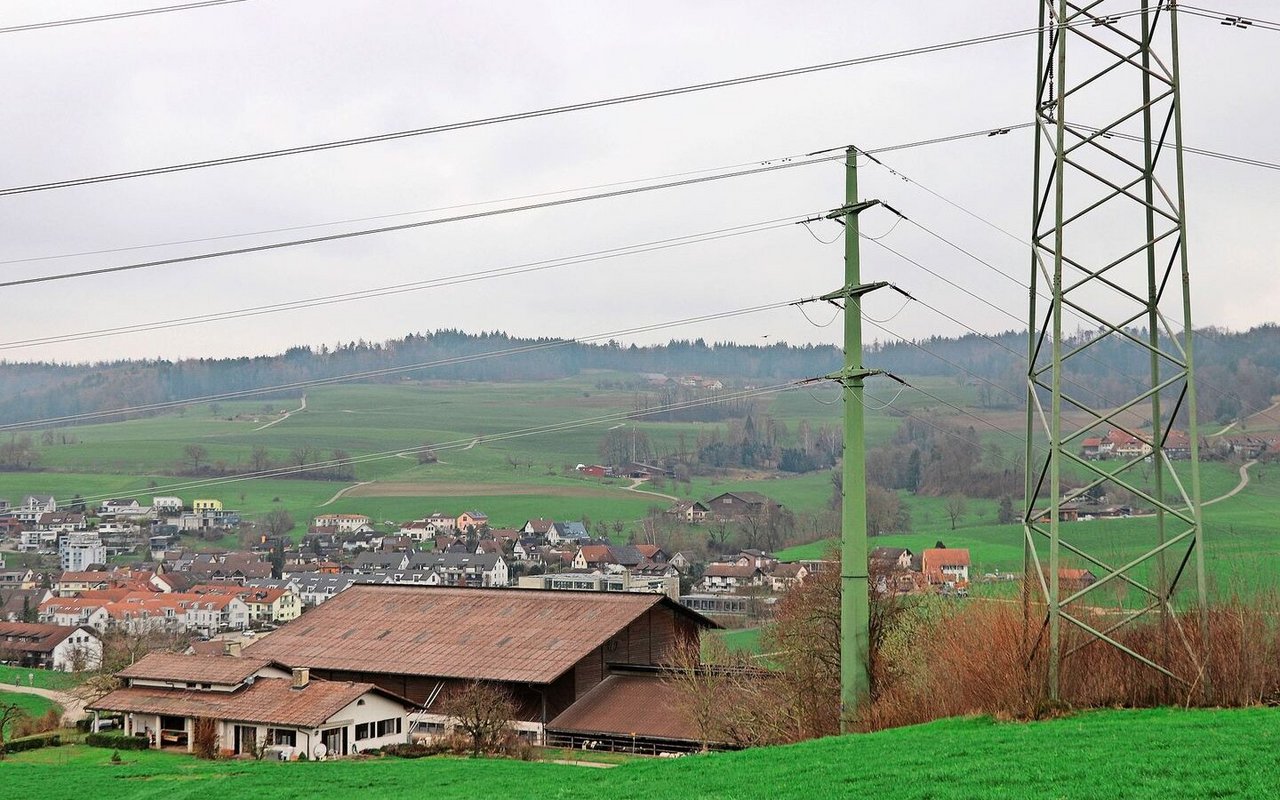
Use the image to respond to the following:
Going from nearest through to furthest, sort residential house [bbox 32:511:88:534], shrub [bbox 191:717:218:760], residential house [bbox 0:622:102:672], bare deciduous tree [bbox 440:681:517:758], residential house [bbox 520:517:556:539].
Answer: bare deciduous tree [bbox 440:681:517:758], shrub [bbox 191:717:218:760], residential house [bbox 0:622:102:672], residential house [bbox 520:517:556:539], residential house [bbox 32:511:88:534]

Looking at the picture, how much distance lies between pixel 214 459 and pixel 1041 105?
7384 inches

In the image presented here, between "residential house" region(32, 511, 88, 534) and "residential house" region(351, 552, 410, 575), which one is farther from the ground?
"residential house" region(32, 511, 88, 534)

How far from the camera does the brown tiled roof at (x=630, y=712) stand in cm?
3412

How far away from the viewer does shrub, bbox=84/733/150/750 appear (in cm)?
3762

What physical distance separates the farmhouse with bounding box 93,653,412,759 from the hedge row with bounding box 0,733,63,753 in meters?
2.08

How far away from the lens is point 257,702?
37.2m

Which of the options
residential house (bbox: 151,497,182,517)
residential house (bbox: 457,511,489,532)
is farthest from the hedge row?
residential house (bbox: 151,497,182,517)

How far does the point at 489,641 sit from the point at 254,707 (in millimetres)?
8548

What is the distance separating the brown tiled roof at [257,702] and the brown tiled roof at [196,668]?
0.46 meters

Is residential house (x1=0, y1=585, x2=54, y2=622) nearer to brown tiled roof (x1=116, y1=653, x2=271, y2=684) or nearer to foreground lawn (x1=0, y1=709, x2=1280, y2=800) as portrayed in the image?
brown tiled roof (x1=116, y1=653, x2=271, y2=684)

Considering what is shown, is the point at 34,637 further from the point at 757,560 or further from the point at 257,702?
the point at 257,702

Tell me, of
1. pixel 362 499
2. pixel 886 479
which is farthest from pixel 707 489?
pixel 362 499

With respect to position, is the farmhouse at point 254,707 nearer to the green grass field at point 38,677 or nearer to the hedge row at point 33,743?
the hedge row at point 33,743

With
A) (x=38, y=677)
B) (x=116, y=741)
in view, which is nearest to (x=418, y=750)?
(x=116, y=741)
